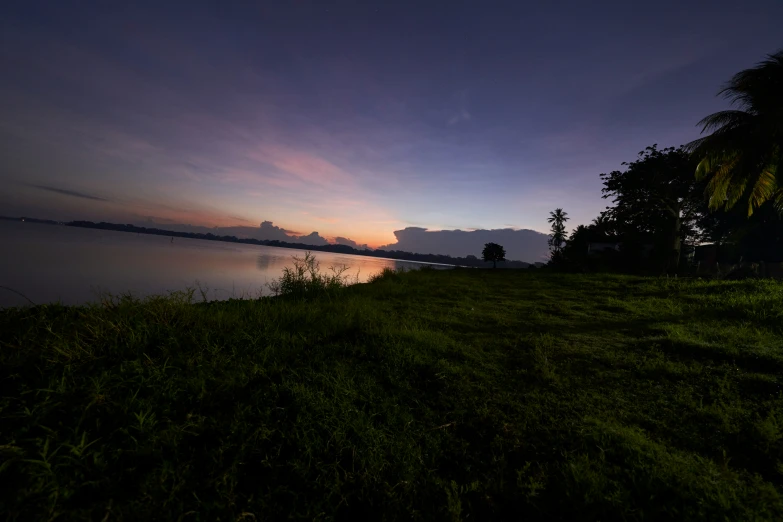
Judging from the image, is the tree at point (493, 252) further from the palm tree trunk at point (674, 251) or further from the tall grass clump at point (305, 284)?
the tall grass clump at point (305, 284)

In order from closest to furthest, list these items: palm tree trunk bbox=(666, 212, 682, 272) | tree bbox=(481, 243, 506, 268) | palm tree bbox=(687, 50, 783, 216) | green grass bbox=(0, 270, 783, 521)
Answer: green grass bbox=(0, 270, 783, 521), palm tree bbox=(687, 50, 783, 216), palm tree trunk bbox=(666, 212, 682, 272), tree bbox=(481, 243, 506, 268)

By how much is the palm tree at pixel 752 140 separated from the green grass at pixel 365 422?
1108 cm

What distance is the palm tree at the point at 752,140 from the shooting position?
35.1 feet

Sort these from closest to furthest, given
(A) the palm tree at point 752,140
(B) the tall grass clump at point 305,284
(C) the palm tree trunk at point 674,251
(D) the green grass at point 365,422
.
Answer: (D) the green grass at point 365,422
(B) the tall grass clump at point 305,284
(A) the palm tree at point 752,140
(C) the palm tree trunk at point 674,251

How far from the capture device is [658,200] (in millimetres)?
23344

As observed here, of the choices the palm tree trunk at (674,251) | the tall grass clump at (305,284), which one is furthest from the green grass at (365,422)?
the palm tree trunk at (674,251)

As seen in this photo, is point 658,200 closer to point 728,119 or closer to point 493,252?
point 728,119

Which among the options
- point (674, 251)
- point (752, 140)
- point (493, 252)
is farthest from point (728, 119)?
point (493, 252)

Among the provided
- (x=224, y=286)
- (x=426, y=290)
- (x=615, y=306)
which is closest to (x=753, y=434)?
(x=615, y=306)

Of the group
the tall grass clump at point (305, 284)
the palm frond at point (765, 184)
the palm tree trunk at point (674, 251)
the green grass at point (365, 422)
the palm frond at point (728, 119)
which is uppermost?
the palm frond at point (728, 119)

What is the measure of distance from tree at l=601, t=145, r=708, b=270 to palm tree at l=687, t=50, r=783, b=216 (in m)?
11.3

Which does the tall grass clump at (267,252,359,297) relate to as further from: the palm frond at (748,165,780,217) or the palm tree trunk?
the palm tree trunk

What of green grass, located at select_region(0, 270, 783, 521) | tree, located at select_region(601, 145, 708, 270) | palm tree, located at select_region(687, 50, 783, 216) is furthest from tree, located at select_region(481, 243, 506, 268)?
green grass, located at select_region(0, 270, 783, 521)

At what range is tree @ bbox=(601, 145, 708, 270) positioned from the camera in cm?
2239
